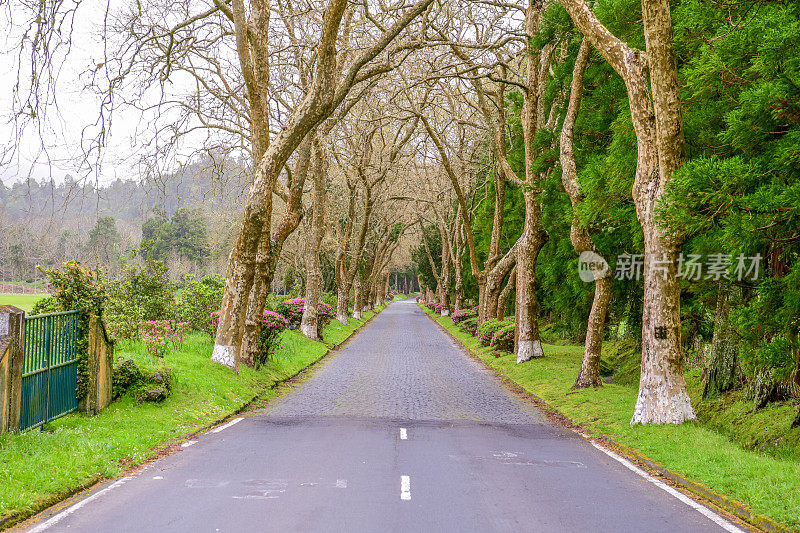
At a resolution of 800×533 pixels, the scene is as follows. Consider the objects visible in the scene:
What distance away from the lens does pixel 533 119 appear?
69.3 feet

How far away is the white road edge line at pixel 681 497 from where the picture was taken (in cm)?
633

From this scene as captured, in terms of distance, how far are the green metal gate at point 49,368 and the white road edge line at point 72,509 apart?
2215 millimetres

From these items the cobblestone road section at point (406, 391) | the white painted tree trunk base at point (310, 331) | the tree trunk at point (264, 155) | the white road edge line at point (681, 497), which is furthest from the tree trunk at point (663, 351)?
the white painted tree trunk base at point (310, 331)

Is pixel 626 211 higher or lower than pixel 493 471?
higher

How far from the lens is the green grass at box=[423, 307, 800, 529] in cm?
718

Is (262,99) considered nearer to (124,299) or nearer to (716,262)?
(124,299)

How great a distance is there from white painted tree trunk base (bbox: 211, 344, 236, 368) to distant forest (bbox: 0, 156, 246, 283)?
3231mm

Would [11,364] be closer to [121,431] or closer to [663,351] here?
[121,431]

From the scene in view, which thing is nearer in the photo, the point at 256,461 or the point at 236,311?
the point at 256,461

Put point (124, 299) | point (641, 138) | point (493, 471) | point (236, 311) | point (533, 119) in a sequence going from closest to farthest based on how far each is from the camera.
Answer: point (493, 471) < point (641, 138) < point (236, 311) < point (124, 299) < point (533, 119)

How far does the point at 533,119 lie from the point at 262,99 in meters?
9.11

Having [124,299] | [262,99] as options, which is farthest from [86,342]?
[124,299]

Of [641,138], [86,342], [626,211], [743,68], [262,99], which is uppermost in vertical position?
[262,99]

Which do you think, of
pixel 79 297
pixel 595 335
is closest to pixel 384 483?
pixel 79 297
